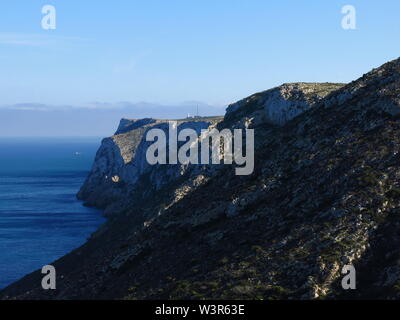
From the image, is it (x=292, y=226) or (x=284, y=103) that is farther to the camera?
(x=284, y=103)

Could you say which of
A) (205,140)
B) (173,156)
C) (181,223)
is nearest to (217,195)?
(181,223)

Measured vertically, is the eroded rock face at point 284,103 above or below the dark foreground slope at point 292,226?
above

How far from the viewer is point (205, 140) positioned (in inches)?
4033

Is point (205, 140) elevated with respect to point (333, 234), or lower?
elevated

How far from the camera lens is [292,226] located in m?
49.4

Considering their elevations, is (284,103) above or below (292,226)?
above

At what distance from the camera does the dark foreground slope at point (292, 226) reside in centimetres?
4153

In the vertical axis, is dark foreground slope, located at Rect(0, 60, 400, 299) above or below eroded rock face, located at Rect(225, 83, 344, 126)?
below

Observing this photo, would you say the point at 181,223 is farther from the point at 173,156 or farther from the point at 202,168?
the point at 173,156

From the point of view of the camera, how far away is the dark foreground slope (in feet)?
136
